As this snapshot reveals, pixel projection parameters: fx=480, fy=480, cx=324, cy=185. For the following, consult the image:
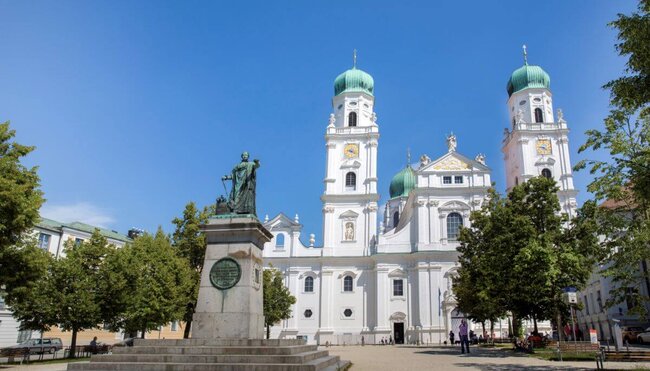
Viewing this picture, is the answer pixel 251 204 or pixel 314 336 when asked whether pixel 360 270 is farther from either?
pixel 251 204

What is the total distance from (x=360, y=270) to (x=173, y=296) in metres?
26.8

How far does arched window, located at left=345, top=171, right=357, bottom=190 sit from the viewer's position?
2105 inches

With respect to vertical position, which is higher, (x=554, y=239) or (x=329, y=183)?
(x=329, y=183)

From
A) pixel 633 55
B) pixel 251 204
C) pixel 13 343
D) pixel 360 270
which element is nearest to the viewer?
pixel 633 55

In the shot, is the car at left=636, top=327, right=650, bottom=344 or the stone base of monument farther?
the car at left=636, top=327, right=650, bottom=344

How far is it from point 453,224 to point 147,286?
3284 cm

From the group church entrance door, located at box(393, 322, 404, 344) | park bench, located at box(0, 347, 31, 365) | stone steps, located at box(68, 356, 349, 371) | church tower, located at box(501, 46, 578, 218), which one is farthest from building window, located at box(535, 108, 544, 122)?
park bench, located at box(0, 347, 31, 365)

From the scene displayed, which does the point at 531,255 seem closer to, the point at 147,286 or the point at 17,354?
the point at 147,286

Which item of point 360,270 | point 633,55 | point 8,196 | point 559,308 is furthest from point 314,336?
point 633,55

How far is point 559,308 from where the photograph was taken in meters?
22.6

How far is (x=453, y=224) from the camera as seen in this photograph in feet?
164

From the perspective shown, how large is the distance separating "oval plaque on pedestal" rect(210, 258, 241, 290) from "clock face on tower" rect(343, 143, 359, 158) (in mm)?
41714

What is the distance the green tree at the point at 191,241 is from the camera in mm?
29719

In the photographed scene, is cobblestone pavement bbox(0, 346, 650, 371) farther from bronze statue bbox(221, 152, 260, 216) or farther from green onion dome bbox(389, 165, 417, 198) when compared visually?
green onion dome bbox(389, 165, 417, 198)
